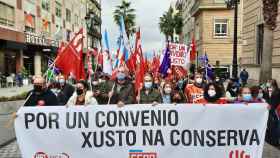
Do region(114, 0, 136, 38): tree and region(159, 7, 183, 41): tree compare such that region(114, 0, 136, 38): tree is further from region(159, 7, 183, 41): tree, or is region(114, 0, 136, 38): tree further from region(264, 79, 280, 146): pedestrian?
region(264, 79, 280, 146): pedestrian

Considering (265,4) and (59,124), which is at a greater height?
(265,4)

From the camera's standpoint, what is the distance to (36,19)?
42.8 m

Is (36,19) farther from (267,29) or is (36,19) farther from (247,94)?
(247,94)

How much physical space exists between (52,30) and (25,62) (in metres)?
8.28

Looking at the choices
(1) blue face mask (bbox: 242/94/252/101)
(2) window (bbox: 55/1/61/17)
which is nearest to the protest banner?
(1) blue face mask (bbox: 242/94/252/101)

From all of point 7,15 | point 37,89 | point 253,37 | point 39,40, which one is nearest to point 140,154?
point 37,89

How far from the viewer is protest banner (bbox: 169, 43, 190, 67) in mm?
13758

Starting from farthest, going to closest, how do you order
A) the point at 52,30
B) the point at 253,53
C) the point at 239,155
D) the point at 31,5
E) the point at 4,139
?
the point at 52,30, the point at 31,5, the point at 253,53, the point at 4,139, the point at 239,155

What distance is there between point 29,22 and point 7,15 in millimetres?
5302

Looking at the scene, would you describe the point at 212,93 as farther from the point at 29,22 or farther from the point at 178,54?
the point at 29,22

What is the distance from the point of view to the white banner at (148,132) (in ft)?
19.6

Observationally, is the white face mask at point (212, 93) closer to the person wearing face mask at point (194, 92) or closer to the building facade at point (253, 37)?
the person wearing face mask at point (194, 92)

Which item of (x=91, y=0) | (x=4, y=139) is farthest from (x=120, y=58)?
(x=91, y=0)

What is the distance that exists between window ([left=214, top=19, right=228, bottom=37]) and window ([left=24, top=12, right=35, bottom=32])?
1952 cm
